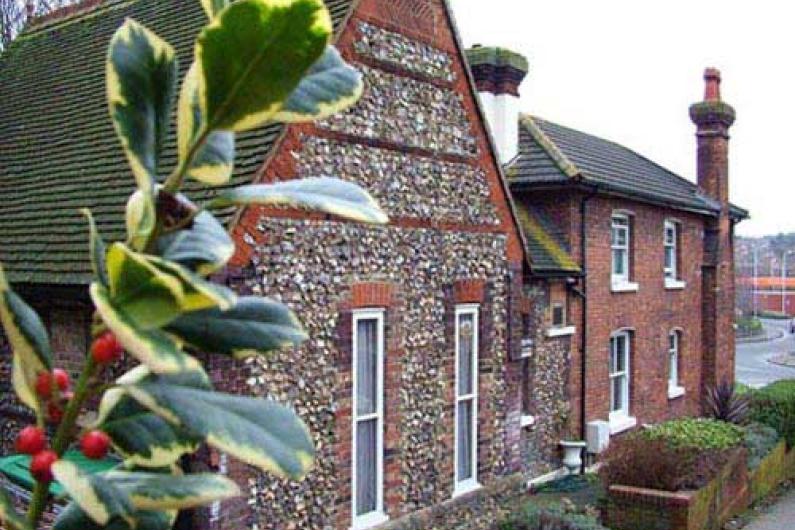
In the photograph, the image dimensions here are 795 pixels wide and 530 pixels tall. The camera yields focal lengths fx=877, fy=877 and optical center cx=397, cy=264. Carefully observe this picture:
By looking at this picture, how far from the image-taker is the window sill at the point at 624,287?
56.1 ft

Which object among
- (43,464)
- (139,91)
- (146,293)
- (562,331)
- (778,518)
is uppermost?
(139,91)

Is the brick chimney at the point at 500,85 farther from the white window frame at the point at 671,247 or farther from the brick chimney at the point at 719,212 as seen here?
the brick chimney at the point at 719,212

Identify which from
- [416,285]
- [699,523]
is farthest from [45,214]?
[699,523]

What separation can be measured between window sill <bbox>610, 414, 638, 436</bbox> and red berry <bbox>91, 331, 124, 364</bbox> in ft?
54.3

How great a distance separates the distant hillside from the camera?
110 metres

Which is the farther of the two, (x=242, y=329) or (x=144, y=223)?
(x=242, y=329)

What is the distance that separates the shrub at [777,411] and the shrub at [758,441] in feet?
1.27

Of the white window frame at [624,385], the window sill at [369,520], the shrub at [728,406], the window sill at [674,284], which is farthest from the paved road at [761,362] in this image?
the window sill at [369,520]

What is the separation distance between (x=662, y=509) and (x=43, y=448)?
11.7 m

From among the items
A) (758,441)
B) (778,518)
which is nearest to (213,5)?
(778,518)

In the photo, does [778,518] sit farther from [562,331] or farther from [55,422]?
[55,422]

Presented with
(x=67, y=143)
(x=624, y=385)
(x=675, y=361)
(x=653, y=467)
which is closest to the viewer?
(x=67, y=143)

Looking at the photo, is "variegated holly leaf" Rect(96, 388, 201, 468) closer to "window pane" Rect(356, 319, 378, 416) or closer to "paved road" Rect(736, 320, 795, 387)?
"window pane" Rect(356, 319, 378, 416)

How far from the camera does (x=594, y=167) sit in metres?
17.2
